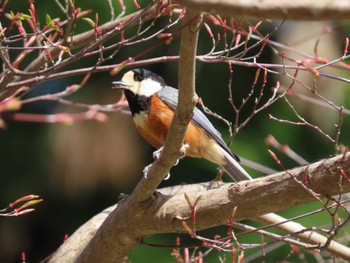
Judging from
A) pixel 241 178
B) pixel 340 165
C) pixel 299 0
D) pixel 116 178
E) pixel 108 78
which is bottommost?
pixel 116 178

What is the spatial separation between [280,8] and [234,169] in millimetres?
2288

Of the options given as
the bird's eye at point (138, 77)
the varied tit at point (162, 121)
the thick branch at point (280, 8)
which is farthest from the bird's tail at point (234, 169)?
the thick branch at point (280, 8)

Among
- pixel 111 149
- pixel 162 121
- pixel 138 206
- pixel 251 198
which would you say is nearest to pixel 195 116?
pixel 162 121

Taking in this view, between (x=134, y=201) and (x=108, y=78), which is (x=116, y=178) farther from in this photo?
(x=134, y=201)

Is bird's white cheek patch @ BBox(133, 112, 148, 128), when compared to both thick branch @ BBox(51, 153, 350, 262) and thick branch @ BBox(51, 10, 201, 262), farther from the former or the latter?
thick branch @ BBox(51, 153, 350, 262)

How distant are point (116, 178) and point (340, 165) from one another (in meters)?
5.19

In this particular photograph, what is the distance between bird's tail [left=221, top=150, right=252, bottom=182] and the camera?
11.9ft

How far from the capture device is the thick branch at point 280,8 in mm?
1362

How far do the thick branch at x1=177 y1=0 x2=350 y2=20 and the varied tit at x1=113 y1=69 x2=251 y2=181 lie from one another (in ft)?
7.00

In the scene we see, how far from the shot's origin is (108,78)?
23.3 feet

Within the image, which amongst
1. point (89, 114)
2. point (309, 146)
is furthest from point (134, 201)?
point (309, 146)

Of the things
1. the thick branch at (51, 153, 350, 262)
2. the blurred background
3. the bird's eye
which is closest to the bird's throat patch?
the bird's eye

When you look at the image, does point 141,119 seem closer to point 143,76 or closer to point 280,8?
point 143,76

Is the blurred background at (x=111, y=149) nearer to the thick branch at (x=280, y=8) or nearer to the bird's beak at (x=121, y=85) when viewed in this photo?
the bird's beak at (x=121, y=85)
